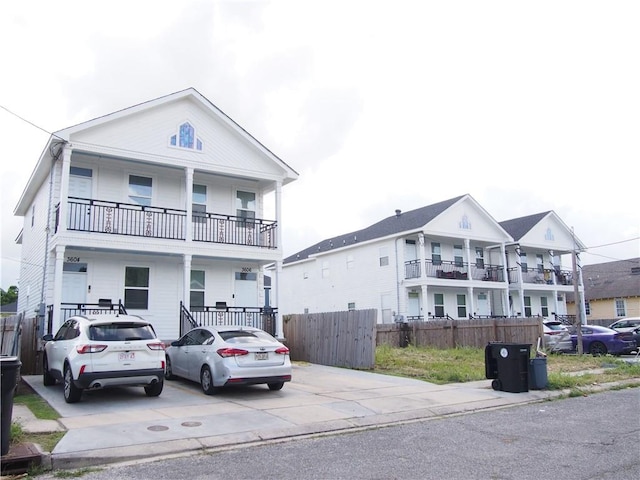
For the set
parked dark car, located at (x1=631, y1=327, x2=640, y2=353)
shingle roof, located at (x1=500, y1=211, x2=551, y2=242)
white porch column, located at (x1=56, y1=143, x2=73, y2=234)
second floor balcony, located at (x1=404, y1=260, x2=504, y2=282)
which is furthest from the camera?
shingle roof, located at (x1=500, y1=211, x2=551, y2=242)

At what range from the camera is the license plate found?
33.4 ft

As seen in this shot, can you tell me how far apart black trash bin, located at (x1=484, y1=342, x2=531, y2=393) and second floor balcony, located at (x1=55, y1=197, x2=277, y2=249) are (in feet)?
30.0

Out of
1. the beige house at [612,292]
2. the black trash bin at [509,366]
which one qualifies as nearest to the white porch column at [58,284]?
the black trash bin at [509,366]

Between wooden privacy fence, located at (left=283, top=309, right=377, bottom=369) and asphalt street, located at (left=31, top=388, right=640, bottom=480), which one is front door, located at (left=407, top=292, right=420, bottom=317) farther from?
asphalt street, located at (left=31, top=388, right=640, bottom=480)

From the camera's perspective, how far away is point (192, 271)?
19.4 m

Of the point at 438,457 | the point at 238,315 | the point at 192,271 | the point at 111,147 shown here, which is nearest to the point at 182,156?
the point at 111,147

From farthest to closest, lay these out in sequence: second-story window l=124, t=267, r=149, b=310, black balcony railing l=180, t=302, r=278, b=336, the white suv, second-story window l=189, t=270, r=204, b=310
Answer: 1. second-story window l=189, t=270, r=204, b=310
2. black balcony railing l=180, t=302, r=278, b=336
3. second-story window l=124, t=267, r=149, b=310
4. the white suv

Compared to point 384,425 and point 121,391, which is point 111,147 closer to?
point 121,391

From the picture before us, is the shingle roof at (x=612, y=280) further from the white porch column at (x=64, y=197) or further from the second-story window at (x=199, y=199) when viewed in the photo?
the white porch column at (x=64, y=197)

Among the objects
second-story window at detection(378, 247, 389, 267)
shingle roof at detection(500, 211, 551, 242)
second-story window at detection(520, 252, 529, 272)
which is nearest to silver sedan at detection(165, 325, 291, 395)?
second-story window at detection(378, 247, 389, 267)

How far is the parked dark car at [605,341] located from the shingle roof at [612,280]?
2269cm

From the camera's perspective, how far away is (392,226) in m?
34.8

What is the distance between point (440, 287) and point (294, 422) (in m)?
25.7

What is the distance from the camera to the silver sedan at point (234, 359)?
1112 cm
